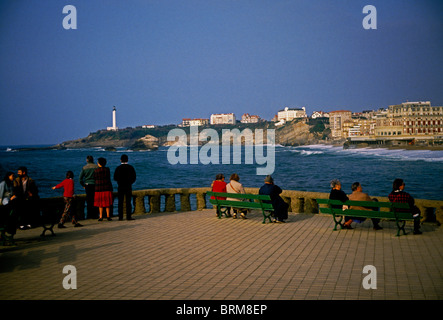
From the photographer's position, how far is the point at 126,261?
8.59m

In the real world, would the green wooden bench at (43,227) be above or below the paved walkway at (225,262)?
above

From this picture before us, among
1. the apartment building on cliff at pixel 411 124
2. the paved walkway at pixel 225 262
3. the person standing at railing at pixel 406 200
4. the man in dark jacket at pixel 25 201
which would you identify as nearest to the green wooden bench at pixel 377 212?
the person standing at railing at pixel 406 200

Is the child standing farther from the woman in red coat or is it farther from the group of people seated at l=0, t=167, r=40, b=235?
the group of people seated at l=0, t=167, r=40, b=235

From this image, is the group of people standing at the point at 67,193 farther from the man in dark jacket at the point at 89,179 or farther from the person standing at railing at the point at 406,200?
the person standing at railing at the point at 406,200

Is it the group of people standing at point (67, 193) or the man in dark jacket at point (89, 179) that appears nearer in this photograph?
the group of people standing at point (67, 193)

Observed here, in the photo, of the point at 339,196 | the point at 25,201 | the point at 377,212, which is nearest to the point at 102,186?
the point at 25,201

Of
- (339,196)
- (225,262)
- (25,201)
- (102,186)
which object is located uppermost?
(102,186)

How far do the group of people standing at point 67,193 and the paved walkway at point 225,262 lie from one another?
0.59 m

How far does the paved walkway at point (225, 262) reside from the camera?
260 inches

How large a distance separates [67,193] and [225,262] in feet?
19.0

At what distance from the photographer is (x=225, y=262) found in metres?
8.34

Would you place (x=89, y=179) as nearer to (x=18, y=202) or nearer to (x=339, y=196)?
(x=18, y=202)

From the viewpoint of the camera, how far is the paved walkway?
659cm

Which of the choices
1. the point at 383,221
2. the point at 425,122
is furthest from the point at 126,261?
the point at 425,122
